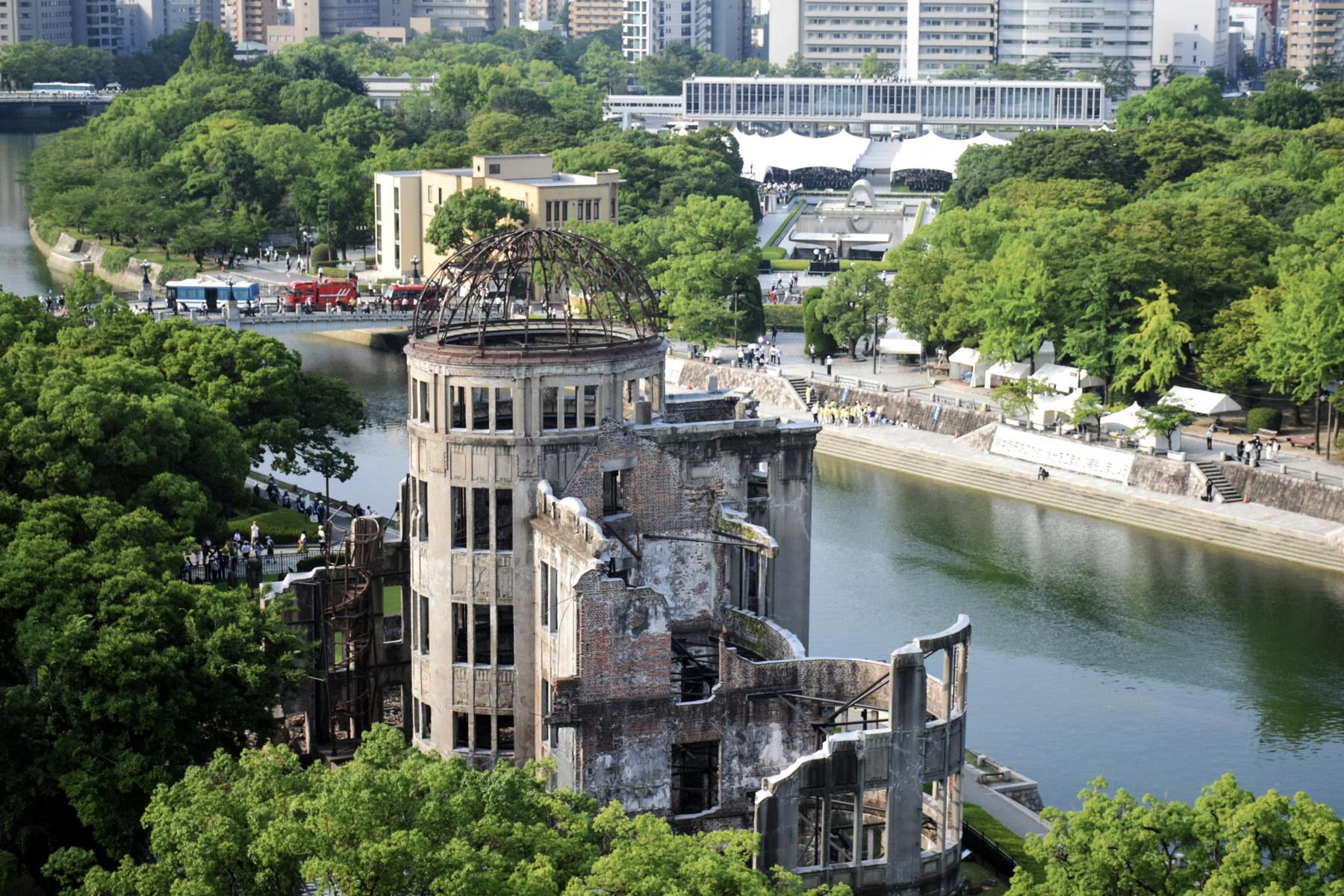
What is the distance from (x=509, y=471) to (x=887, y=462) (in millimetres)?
58755

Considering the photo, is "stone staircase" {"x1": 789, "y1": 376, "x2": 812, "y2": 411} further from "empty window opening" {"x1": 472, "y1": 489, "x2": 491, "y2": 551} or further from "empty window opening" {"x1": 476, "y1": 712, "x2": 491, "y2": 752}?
"empty window opening" {"x1": 476, "y1": 712, "x2": 491, "y2": 752}

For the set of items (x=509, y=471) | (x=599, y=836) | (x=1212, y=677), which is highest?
(x=509, y=471)

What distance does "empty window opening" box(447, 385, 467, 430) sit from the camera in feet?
195

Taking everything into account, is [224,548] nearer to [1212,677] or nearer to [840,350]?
[1212,677]

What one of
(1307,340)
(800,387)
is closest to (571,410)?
(1307,340)

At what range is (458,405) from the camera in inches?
2346

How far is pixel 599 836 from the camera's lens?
159 feet

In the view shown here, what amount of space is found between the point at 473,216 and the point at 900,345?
32.6 m

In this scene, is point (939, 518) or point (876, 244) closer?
point (939, 518)

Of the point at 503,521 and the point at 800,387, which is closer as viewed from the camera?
the point at 503,521

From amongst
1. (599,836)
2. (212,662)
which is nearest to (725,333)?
(212,662)

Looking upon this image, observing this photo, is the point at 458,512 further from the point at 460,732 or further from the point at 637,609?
the point at 637,609

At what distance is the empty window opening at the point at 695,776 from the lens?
57.0 m

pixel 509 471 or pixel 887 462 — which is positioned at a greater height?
pixel 509 471
